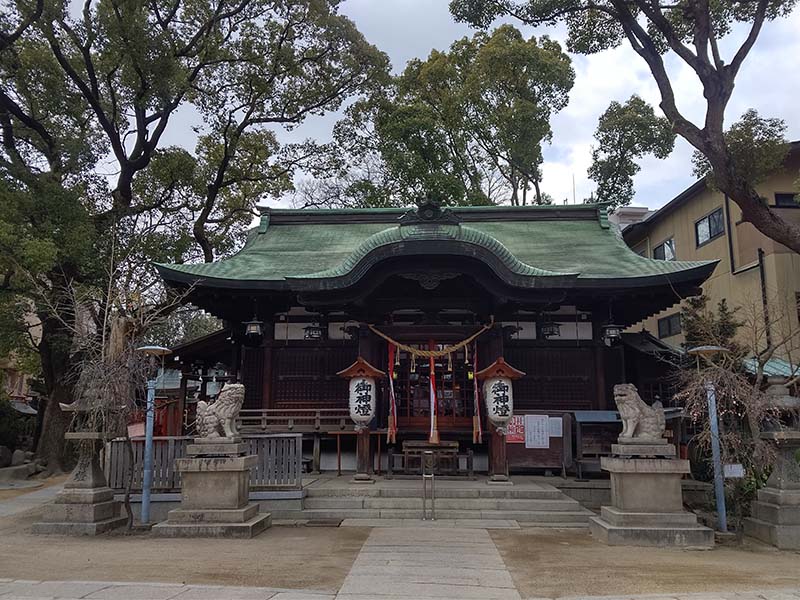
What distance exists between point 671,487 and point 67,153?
18019mm

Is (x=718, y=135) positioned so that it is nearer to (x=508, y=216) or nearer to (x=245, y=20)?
(x=508, y=216)

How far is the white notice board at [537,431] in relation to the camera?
1217 cm

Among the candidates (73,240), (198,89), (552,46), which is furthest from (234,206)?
(552,46)

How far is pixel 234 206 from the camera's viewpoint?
24750mm

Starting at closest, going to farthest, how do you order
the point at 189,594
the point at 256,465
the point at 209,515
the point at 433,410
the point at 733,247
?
the point at 189,594 → the point at 209,515 → the point at 256,465 → the point at 433,410 → the point at 733,247

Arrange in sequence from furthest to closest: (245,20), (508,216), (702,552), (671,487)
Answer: (245,20), (508,216), (671,487), (702,552)

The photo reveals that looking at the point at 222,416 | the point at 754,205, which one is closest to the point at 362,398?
the point at 222,416

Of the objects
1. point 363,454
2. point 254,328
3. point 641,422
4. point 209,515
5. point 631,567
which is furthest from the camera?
point 254,328

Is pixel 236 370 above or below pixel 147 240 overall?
below

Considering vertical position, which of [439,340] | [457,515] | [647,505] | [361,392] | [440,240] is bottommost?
[457,515]

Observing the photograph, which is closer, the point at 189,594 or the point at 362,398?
the point at 189,594

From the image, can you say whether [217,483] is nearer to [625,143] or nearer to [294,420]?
[294,420]

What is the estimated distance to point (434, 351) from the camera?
1244 cm

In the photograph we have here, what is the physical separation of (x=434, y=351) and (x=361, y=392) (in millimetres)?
1830
